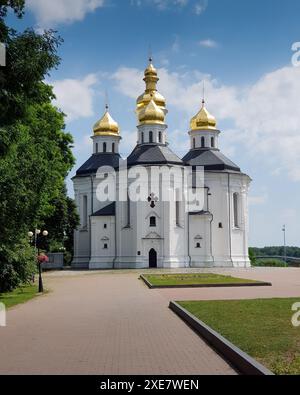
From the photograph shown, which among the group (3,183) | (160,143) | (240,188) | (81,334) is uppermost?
(160,143)

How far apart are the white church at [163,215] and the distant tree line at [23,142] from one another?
20180 millimetres

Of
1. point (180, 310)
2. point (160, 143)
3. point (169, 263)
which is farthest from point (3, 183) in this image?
point (160, 143)

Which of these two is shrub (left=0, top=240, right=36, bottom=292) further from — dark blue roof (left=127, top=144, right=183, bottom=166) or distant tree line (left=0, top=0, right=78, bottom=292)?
dark blue roof (left=127, top=144, right=183, bottom=166)

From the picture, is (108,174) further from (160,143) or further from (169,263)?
(169,263)

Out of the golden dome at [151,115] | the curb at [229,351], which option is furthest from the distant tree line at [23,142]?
the golden dome at [151,115]

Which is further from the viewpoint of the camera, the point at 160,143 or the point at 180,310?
the point at 160,143

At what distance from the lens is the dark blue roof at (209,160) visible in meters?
65.2

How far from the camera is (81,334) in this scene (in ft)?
43.9

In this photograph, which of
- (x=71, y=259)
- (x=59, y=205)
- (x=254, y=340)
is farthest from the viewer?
(x=71, y=259)

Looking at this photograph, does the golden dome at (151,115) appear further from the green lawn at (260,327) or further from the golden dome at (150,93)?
the green lawn at (260,327)

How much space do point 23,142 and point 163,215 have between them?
128 ft

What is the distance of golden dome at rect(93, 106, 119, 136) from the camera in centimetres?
7269

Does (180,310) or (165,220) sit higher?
(165,220)
